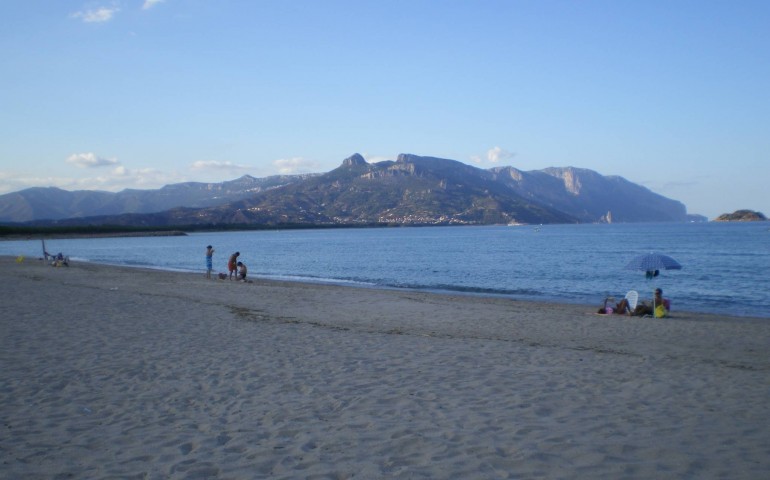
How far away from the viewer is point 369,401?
23.9ft

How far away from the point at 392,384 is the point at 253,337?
4.85m

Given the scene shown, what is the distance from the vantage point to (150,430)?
6125mm

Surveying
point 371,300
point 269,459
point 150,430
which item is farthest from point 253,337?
point 371,300

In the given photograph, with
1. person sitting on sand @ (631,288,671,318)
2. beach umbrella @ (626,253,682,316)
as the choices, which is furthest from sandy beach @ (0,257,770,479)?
beach umbrella @ (626,253,682,316)

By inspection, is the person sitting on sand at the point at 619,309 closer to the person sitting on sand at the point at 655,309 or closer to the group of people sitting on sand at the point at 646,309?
the group of people sitting on sand at the point at 646,309

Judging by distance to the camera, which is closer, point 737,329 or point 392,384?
point 392,384

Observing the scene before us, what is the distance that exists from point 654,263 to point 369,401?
1359 cm

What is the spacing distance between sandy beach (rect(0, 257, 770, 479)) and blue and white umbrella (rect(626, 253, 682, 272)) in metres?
3.49

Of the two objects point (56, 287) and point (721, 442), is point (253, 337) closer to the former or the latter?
point (721, 442)

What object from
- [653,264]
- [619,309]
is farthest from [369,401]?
[653,264]

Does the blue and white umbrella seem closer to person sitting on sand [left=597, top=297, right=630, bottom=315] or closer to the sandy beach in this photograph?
person sitting on sand [left=597, top=297, right=630, bottom=315]

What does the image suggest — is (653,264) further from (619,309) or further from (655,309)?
(619,309)

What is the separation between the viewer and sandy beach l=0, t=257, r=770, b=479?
17.3ft

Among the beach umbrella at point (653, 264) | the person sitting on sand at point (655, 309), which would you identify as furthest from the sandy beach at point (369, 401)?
the beach umbrella at point (653, 264)
